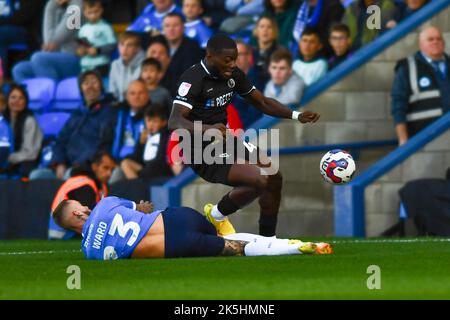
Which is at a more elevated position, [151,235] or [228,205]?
[228,205]

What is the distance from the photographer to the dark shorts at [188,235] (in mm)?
12938

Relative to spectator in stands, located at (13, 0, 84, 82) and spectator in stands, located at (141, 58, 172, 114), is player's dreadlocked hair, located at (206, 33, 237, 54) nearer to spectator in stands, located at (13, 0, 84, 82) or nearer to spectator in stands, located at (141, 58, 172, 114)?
spectator in stands, located at (141, 58, 172, 114)

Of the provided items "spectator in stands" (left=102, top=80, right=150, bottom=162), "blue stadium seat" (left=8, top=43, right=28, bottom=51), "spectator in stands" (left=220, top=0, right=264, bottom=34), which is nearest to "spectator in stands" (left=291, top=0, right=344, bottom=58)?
"spectator in stands" (left=220, top=0, right=264, bottom=34)

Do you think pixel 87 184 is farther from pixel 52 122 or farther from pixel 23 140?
pixel 52 122

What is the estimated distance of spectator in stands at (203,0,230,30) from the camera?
72.3 ft

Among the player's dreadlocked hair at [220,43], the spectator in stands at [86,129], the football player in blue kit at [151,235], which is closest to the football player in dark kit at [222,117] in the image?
the player's dreadlocked hair at [220,43]

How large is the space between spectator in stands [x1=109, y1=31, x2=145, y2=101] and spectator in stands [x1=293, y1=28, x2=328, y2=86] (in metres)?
2.71

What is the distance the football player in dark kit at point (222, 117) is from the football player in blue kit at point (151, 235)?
3.45ft

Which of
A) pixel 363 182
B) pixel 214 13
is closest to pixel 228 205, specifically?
pixel 363 182

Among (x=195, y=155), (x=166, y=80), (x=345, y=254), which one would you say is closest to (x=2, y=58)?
(x=166, y=80)

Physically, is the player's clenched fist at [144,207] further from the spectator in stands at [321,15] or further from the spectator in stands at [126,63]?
the spectator in stands at [126,63]

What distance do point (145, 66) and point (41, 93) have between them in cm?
327

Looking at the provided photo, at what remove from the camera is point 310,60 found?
20.2m
